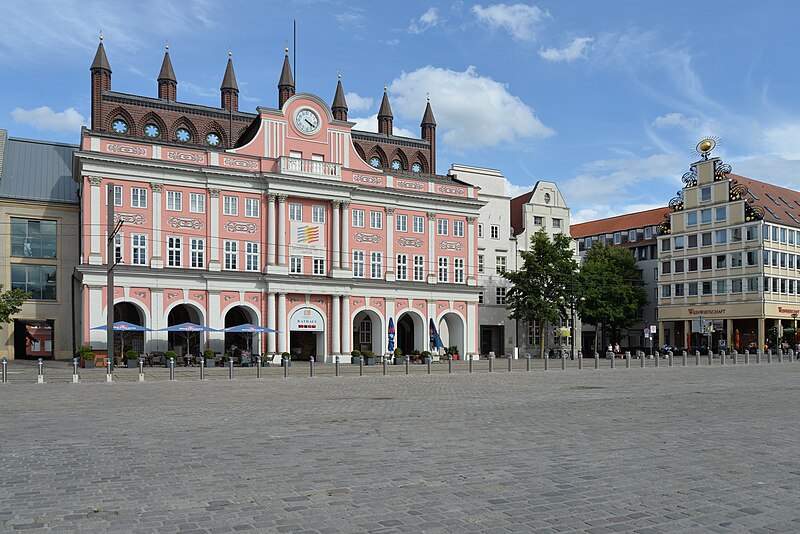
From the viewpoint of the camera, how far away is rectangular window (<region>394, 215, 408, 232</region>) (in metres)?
61.5

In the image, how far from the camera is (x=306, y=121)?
5859cm

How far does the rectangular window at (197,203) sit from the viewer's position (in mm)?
53850

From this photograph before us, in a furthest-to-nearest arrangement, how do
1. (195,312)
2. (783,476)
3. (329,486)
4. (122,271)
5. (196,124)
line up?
(196,124), (195,312), (122,271), (783,476), (329,486)

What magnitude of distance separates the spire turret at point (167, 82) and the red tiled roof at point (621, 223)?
4961 centimetres

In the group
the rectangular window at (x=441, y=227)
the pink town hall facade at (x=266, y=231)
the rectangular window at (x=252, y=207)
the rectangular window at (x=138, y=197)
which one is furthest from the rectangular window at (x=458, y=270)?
the rectangular window at (x=138, y=197)

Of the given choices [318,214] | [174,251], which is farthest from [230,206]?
[318,214]

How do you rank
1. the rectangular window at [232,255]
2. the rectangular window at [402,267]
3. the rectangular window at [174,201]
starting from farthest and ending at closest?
the rectangular window at [402,267] < the rectangular window at [232,255] < the rectangular window at [174,201]

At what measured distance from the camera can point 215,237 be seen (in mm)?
54094

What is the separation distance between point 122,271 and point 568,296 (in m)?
35.4

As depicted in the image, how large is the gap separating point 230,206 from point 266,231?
3068 millimetres

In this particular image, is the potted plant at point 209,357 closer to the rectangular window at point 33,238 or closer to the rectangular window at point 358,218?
the rectangular window at point 358,218

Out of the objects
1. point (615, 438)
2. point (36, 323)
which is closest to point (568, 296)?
point (36, 323)

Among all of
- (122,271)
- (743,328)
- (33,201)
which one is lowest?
(743,328)

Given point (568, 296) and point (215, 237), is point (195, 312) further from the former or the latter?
point (568, 296)
